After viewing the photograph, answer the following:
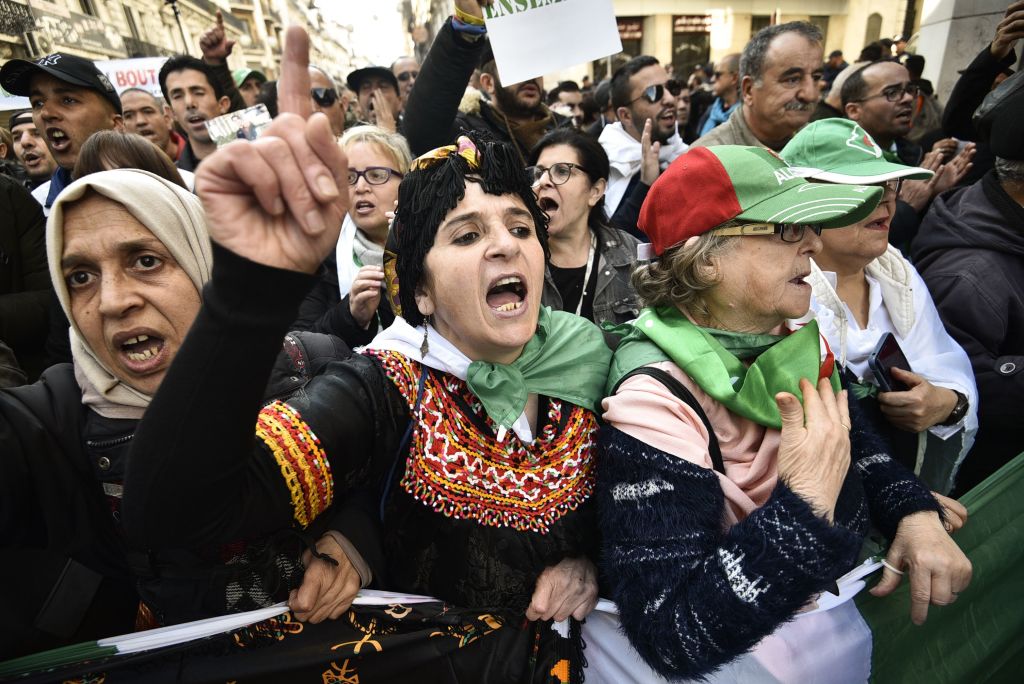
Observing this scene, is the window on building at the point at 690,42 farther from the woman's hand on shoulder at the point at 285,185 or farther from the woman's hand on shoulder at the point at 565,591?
the woman's hand on shoulder at the point at 285,185

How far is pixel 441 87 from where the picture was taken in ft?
9.76

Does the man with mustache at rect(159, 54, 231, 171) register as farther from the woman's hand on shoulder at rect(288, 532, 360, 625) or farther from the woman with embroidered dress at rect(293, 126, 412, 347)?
the woman's hand on shoulder at rect(288, 532, 360, 625)

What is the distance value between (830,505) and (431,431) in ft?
3.17

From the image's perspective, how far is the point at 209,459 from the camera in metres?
0.92

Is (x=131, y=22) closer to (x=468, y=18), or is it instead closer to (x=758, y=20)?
(x=758, y=20)

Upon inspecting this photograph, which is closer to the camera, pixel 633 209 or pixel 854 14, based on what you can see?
pixel 633 209

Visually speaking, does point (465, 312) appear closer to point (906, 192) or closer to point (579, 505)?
point (579, 505)

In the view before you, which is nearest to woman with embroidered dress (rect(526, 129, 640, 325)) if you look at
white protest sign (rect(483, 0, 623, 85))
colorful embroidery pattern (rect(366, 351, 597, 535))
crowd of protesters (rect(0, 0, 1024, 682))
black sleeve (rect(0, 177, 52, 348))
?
white protest sign (rect(483, 0, 623, 85))

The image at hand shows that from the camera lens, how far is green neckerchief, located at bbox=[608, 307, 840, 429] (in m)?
1.48

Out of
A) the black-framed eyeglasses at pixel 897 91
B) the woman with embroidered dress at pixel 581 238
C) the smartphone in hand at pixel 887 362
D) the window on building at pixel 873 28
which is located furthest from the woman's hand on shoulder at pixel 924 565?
the window on building at pixel 873 28

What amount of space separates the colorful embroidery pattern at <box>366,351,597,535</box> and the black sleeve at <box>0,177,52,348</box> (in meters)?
2.20

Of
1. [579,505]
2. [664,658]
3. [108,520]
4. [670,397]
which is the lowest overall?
[664,658]

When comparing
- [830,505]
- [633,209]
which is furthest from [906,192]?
[830,505]

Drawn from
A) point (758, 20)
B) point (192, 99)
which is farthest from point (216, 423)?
point (758, 20)
